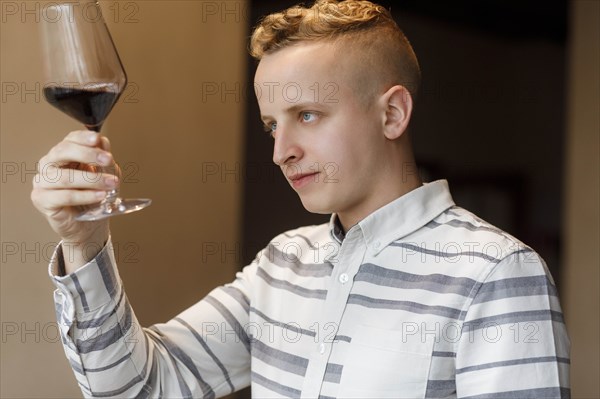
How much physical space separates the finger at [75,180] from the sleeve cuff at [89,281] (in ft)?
0.70

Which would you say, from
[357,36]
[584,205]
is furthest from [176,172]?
[584,205]

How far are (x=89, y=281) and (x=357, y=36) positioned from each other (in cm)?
64

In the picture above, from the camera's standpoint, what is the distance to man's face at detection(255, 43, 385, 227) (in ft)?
4.82

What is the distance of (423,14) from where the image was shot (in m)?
4.42

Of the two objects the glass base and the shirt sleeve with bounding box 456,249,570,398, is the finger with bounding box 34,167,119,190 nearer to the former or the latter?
the glass base

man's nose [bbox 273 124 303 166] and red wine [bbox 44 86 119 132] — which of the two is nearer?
red wine [bbox 44 86 119 132]

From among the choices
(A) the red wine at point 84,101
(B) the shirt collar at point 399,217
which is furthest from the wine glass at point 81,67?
(B) the shirt collar at point 399,217

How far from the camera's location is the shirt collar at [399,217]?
151cm

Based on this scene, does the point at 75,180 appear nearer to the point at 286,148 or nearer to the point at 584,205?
the point at 286,148

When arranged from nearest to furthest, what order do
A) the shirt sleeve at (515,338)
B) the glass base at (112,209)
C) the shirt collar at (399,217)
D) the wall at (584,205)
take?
1. the glass base at (112,209)
2. the shirt sleeve at (515,338)
3. the shirt collar at (399,217)
4. the wall at (584,205)

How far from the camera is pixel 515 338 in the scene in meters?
1.30

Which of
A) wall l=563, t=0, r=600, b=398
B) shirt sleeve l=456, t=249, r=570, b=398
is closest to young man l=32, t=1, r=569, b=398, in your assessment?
shirt sleeve l=456, t=249, r=570, b=398

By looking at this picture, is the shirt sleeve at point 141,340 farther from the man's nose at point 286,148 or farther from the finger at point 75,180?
the man's nose at point 286,148

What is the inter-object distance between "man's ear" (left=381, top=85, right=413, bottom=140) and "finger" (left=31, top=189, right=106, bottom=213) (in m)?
0.58
